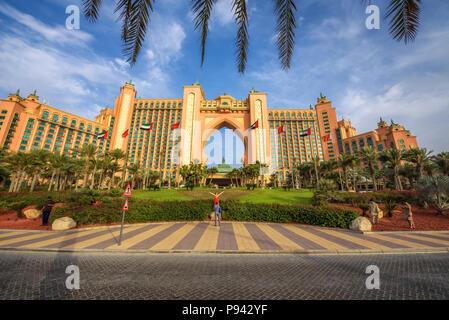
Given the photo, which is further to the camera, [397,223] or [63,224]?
[397,223]

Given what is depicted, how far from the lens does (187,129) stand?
244 ft

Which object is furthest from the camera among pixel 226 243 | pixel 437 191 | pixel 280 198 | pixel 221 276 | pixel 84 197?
pixel 280 198

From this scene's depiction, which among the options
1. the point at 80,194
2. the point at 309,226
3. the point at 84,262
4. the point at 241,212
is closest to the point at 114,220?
the point at 80,194

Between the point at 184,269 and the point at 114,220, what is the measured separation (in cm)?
994

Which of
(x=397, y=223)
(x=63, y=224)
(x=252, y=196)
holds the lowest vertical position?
(x=63, y=224)

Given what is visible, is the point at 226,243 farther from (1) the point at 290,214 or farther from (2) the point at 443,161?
(2) the point at 443,161

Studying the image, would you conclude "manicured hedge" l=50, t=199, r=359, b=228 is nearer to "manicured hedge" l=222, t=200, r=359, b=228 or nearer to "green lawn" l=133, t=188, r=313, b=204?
"manicured hedge" l=222, t=200, r=359, b=228

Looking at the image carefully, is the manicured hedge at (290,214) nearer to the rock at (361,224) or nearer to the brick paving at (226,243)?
the rock at (361,224)

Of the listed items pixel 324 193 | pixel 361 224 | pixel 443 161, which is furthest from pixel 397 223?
pixel 443 161

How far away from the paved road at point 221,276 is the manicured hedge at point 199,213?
495 centimetres

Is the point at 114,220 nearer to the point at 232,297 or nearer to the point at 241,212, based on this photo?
the point at 241,212

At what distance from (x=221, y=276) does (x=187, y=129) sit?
7360 centimetres

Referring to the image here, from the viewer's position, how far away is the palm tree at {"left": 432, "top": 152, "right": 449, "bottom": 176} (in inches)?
1280

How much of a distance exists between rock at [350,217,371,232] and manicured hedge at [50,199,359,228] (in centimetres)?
56
